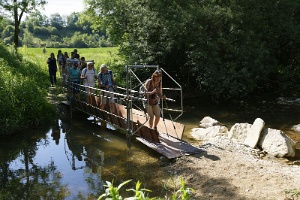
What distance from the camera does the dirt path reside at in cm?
621

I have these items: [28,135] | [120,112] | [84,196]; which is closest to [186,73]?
→ [120,112]

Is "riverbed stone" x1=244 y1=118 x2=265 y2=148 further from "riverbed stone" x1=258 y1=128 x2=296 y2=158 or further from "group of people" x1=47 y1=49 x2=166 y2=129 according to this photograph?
"group of people" x1=47 y1=49 x2=166 y2=129

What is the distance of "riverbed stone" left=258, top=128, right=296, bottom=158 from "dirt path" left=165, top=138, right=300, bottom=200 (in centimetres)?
32

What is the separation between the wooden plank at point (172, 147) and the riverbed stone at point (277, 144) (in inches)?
92.5

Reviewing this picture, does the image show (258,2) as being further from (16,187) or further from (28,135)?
(16,187)

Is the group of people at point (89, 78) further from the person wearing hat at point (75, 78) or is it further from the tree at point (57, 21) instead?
the tree at point (57, 21)

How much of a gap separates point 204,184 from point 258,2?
14.5m

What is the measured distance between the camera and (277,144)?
30.4 feet

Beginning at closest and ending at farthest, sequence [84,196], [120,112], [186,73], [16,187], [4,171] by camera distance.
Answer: [84,196]
[16,187]
[4,171]
[120,112]
[186,73]

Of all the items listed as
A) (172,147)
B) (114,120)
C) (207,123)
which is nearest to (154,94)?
(172,147)

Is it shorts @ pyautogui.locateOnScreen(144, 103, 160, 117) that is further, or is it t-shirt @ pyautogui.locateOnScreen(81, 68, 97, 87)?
t-shirt @ pyautogui.locateOnScreen(81, 68, 97, 87)

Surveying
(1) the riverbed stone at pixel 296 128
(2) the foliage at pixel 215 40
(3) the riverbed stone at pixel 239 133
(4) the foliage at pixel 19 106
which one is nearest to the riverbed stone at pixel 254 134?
(3) the riverbed stone at pixel 239 133

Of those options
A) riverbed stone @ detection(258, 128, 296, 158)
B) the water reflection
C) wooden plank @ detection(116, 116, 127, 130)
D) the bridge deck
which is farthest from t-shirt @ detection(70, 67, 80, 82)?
riverbed stone @ detection(258, 128, 296, 158)

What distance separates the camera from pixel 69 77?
1348 cm
